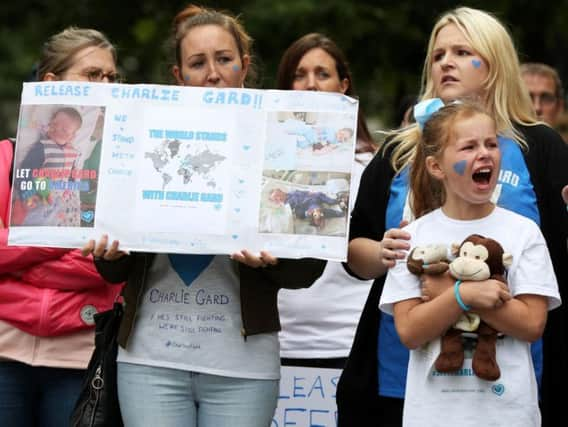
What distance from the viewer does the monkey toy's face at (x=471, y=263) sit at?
11.6 ft

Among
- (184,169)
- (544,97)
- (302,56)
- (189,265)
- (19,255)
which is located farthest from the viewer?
(544,97)

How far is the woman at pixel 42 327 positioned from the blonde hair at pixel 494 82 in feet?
4.48

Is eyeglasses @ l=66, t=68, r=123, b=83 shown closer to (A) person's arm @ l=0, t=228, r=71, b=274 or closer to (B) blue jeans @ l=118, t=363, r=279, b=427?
(A) person's arm @ l=0, t=228, r=71, b=274

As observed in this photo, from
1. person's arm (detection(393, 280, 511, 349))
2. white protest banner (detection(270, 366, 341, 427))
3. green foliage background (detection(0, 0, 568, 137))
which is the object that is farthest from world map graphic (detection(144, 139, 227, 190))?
green foliage background (detection(0, 0, 568, 137))

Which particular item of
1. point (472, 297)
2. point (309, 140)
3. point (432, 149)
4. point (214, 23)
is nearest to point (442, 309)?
point (472, 297)

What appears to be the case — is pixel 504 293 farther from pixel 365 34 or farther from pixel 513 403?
pixel 365 34

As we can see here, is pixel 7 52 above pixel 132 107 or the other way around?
above

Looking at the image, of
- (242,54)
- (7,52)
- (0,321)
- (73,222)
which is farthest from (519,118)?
(7,52)

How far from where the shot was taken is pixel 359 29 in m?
9.57

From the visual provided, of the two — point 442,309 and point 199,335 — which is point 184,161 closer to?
point 199,335

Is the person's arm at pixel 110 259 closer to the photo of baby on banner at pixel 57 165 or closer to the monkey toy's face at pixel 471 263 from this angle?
the photo of baby on banner at pixel 57 165

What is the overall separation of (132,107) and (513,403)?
1712mm

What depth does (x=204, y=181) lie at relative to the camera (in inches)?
161

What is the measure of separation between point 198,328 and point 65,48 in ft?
4.91
